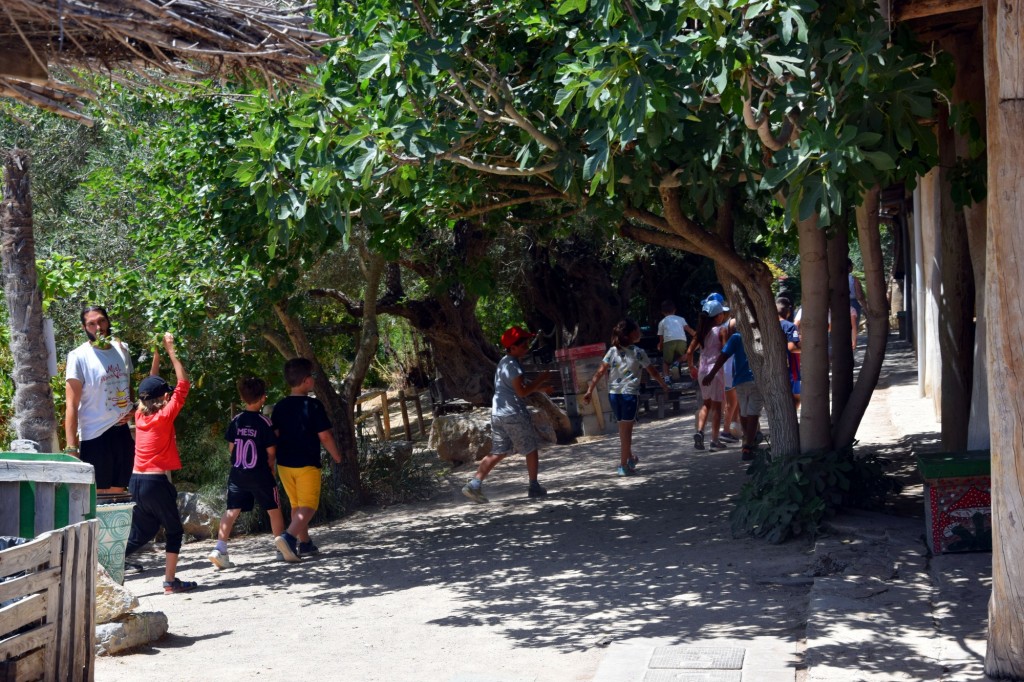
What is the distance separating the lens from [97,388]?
7.86m

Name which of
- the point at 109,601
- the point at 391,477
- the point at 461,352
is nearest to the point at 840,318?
the point at 391,477

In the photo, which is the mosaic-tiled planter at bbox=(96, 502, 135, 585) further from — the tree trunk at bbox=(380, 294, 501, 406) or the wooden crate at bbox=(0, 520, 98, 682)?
the tree trunk at bbox=(380, 294, 501, 406)

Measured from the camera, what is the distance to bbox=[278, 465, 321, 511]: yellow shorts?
26.1ft

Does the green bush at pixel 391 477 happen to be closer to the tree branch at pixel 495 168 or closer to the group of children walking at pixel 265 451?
the group of children walking at pixel 265 451

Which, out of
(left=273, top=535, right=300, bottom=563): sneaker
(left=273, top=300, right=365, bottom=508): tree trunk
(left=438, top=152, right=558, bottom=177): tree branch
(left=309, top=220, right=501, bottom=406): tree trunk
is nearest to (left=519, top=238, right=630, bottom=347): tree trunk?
(left=309, top=220, right=501, bottom=406): tree trunk

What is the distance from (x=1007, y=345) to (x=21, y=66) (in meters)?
4.43

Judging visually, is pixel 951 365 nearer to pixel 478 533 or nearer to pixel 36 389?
pixel 478 533

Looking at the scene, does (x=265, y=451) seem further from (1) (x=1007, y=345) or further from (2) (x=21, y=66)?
(1) (x=1007, y=345)

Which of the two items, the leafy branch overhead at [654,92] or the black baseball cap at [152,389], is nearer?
the leafy branch overhead at [654,92]

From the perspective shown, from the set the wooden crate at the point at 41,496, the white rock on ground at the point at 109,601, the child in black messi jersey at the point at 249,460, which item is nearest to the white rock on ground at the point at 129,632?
the white rock on ground at the point at 109,601

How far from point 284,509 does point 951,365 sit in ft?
19.4

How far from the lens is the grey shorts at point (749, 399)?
10.4m

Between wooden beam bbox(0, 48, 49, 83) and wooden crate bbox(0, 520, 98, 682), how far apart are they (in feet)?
6.81

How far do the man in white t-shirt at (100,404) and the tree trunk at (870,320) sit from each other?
5261 millimetres
